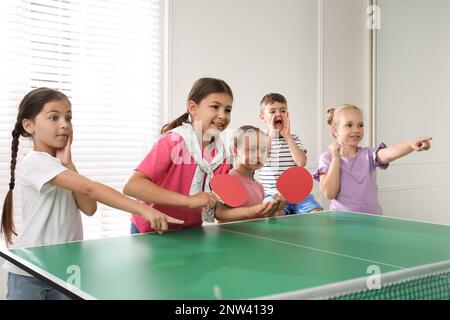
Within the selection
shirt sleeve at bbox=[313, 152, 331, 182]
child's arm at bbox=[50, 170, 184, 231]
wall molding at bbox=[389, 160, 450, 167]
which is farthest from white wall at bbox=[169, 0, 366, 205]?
child's arm at bbox=[50, 170, 184, 231]

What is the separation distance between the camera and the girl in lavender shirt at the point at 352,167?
133 inches

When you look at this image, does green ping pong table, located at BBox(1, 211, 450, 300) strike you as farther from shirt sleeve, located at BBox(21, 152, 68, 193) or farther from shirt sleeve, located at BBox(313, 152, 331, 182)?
shirt sleeve, located at BBox(313, 152, 331, 182)

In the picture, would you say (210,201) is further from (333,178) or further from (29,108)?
(333,178)

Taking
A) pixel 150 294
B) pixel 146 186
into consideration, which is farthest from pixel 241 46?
pixel 150 294

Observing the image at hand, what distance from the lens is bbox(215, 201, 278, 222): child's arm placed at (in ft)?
7.84

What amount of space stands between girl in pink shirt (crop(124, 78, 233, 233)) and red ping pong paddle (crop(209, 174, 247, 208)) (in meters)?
0.10

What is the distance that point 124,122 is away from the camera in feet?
13.5

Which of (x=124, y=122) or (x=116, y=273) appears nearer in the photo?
(x=116, y=273)

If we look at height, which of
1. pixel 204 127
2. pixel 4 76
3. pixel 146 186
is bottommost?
pixel 146 186

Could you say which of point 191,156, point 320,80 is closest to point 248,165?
point 191,156

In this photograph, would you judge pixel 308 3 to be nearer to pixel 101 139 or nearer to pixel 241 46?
pixel 241 46

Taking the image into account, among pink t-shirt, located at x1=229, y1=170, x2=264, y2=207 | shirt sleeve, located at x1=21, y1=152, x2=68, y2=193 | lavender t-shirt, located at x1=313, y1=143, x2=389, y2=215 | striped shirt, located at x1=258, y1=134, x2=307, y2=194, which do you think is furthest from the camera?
striped shirt, located at x1=258, y1=134, x2=307, y2=194

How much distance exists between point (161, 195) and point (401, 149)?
1.70m
